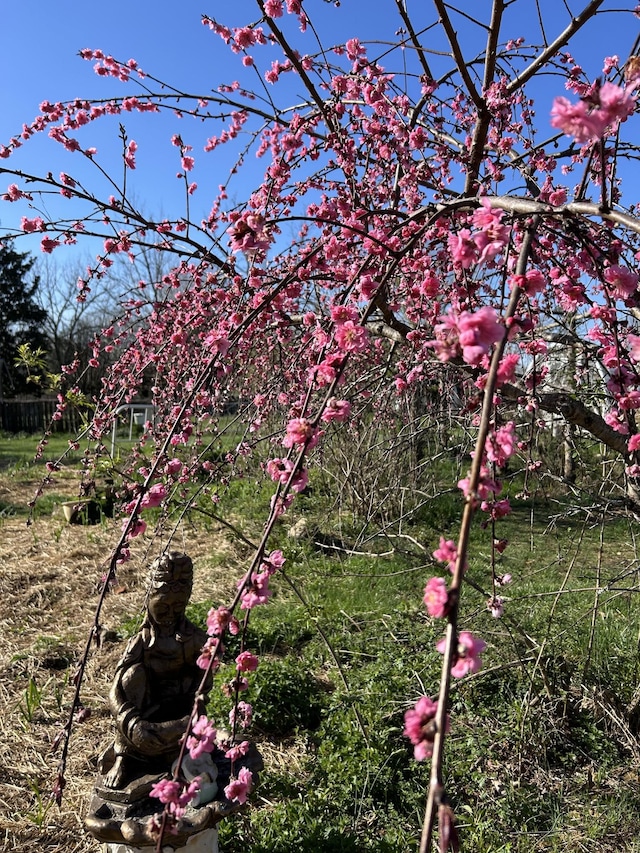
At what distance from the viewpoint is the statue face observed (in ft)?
6.93

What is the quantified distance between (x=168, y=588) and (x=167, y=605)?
68mm

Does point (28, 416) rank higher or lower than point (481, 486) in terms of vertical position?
lower

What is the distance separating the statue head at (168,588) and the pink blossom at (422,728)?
1.45 m

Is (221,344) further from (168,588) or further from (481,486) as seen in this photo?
(168,588)

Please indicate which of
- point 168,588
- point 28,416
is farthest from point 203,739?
point 28,416

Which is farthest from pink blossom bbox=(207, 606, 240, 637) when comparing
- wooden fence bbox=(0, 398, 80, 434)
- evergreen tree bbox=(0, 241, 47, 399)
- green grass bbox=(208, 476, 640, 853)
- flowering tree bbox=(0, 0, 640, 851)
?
evergreen tree bbox=(0, 241, 47, 399)

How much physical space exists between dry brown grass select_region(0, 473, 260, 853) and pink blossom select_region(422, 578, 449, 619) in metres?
1.18

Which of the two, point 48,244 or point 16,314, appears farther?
point 16,314

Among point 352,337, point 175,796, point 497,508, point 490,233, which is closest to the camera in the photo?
point 175,796

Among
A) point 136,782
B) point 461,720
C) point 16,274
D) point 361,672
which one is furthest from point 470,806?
point 16,274

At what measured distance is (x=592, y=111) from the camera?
34.2 inches

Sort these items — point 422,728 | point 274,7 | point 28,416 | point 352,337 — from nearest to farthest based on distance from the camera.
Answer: point 422,728, point 352,337, point 274,7, point 28,416

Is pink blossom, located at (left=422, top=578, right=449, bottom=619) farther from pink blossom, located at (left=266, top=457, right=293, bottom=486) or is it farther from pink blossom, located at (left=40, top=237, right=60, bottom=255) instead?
pink blossom, located at (left=40, top=237, right=60, bottom=255)

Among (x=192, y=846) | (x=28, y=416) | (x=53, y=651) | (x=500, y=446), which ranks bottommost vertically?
(x=53, y=651)
